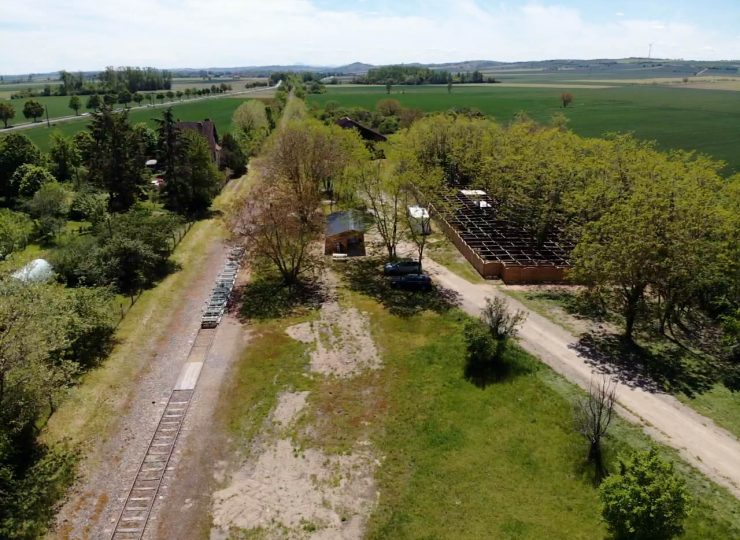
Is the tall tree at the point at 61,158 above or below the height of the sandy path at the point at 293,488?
above

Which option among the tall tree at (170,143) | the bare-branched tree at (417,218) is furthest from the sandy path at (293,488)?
the tall tree at (170,143)

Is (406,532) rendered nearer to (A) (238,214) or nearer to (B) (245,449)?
(B) (245,449)

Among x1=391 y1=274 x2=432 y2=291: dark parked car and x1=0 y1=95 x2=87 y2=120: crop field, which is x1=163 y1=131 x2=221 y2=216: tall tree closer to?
x1=391 y1=274 x2=432 y2=291: dark parked car

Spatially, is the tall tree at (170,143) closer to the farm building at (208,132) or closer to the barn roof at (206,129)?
the farm building at (208,132)

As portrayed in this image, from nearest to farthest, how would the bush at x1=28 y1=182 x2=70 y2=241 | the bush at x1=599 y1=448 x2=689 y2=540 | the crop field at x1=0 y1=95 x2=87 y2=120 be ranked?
the bush at x1=599 y1=448 x2=689 y2=540 → the bush at x1=28 y1=182 x2=70 y2=241 → the crop field at x1=0 y1=95 x2=87 y2=120

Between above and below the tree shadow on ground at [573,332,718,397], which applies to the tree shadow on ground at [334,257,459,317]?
above

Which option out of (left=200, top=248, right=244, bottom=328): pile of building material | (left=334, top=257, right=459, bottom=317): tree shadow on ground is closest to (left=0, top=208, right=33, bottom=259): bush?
(left=200, top=248, right=244, bottom=328): pile of building material

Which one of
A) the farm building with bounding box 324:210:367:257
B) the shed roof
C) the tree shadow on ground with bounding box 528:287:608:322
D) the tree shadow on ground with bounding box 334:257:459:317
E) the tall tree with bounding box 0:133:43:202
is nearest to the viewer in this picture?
the tree shadow on ground with bounding box 528:287:608:322
